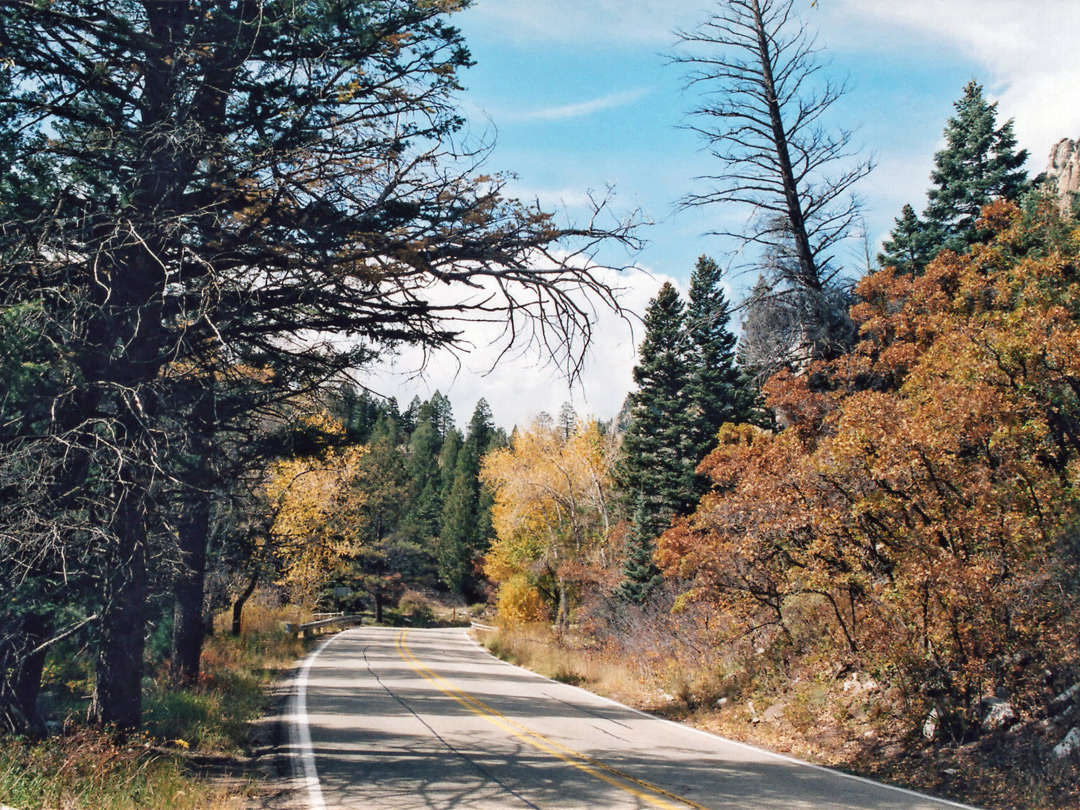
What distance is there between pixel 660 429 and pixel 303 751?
1031 inches

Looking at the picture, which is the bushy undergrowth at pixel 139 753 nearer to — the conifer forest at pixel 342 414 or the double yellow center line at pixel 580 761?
the conifer forest at pixel 342 414

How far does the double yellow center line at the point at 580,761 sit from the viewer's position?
7508mm

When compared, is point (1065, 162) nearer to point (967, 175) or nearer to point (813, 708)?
point (967, 175)

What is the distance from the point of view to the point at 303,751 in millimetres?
9906

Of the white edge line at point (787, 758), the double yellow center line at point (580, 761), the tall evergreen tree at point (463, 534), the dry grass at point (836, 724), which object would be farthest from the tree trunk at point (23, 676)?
the tall evergreen tree at point (463, 534)

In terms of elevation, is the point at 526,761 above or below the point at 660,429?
below

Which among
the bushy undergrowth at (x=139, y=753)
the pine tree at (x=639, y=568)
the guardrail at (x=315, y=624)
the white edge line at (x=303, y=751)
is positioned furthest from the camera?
the guardrail at (x=315, y=624)

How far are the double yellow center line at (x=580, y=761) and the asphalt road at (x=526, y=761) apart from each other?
18mm

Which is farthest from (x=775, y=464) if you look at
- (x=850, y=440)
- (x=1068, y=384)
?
(x=1068, y=384)

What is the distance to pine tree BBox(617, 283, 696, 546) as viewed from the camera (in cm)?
3080

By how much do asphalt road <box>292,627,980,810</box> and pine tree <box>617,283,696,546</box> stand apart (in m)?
14.8

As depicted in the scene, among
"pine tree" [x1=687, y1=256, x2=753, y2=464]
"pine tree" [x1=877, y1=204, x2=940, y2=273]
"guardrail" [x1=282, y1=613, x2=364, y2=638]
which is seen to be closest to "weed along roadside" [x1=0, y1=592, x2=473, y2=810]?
"guardrail" [x1=282, y1=613, x2=364, y2=638]

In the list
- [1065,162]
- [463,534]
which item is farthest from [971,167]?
[463,534]

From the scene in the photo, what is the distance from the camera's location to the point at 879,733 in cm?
1089
